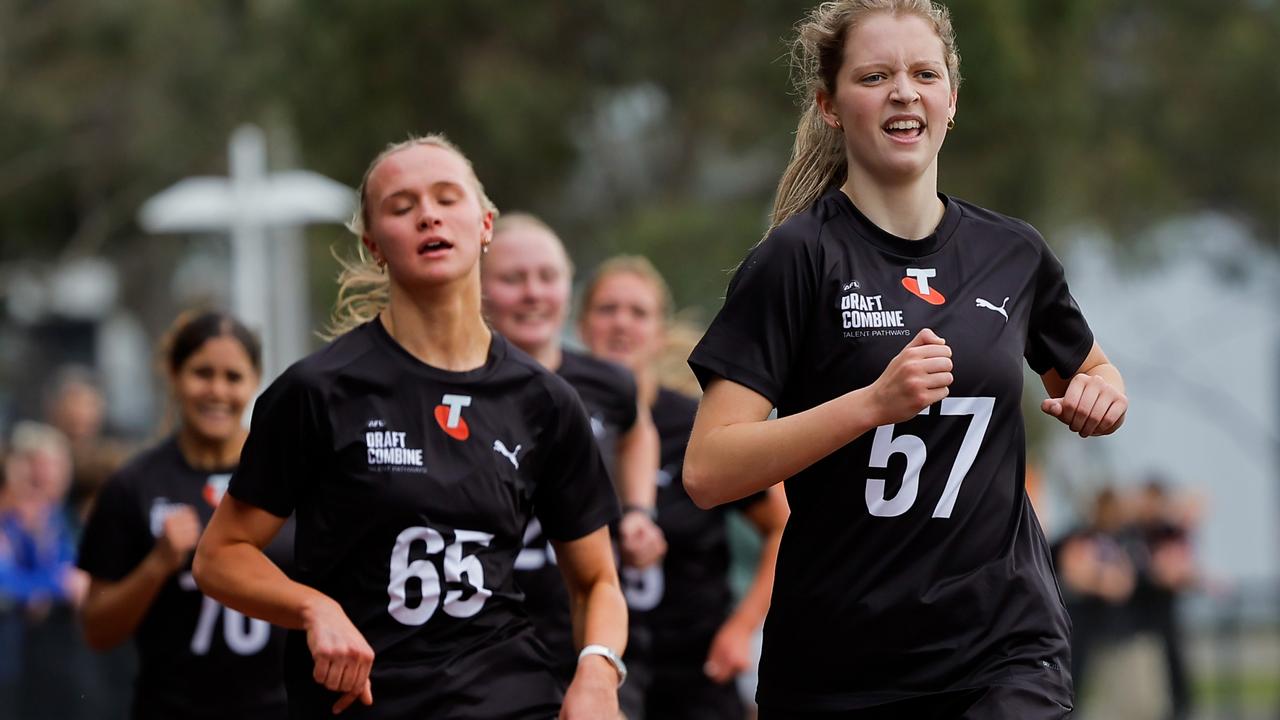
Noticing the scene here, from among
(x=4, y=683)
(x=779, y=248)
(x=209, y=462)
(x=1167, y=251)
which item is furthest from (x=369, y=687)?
(x=1167, y=251)

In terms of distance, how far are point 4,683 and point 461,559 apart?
6598mm

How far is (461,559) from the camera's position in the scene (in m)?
4.65

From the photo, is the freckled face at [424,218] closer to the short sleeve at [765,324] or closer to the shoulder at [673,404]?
the short sleeve at [765,324]

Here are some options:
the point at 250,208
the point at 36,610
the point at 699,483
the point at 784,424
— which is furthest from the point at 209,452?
the point at 250,208

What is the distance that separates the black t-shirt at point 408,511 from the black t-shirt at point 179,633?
1359mm

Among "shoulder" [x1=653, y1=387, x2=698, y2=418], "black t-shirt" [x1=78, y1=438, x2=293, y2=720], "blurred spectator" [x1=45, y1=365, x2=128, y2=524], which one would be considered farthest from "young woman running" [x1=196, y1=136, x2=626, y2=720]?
"blurred spectator" [x1=45, y1=365, x2=128, y2=524]

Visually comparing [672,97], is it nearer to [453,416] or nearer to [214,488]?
[214,488]

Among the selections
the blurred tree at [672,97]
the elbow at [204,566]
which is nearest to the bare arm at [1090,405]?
the elbow at [204,566]

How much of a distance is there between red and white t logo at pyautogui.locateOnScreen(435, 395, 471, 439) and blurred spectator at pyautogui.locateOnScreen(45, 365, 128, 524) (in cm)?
563

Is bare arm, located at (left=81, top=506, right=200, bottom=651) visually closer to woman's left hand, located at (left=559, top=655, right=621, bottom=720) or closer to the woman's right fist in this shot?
woman's left hand, located at (left=559, top=655, right=621, bottom=720)

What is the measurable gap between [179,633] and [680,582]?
202 cm

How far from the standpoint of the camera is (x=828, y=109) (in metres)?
4.44

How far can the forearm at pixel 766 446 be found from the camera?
395cm

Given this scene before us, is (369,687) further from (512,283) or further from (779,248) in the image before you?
(512,283)
